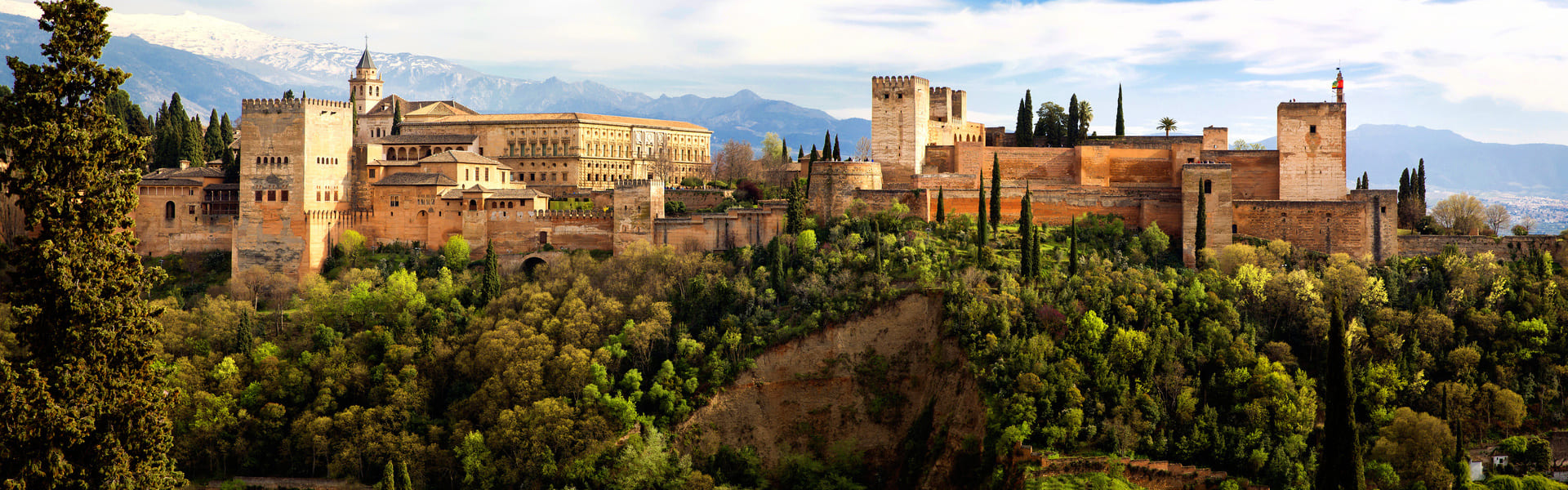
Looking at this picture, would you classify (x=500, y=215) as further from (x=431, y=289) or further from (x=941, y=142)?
(x=941, y=142)

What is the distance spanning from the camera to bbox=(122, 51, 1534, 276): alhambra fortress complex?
1805 inches

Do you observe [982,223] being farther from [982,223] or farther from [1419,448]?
[1419,448]

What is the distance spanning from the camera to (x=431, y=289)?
153 ft

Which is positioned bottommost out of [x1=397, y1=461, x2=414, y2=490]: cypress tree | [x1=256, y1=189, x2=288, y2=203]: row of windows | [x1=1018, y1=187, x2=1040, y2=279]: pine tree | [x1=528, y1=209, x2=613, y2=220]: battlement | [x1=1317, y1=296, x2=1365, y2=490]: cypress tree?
[x1=397, y1=461, x2=414, y2=490]: cypress tree

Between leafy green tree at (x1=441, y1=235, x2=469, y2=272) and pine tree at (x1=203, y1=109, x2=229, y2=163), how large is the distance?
18884mm

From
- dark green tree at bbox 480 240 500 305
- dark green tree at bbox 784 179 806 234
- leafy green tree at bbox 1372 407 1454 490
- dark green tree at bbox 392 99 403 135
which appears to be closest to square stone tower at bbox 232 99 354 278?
dark green tree at bbox 480 240 500 305

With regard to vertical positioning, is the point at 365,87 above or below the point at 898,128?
above

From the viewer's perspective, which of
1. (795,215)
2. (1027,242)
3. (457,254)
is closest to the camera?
(1027,242)

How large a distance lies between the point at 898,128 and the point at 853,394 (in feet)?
47.7

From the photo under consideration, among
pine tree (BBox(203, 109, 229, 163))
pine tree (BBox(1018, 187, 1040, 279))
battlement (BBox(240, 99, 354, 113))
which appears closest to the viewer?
pine tree (BBox(1018, 187, 1040, 279))

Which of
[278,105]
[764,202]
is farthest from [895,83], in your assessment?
[278,105]

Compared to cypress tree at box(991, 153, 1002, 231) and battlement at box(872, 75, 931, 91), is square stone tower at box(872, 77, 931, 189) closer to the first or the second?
battlement at box(872, 75, 931, 91)

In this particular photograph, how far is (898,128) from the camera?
52.1 metres

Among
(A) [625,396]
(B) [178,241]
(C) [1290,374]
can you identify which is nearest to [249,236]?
(B) [178,241]
